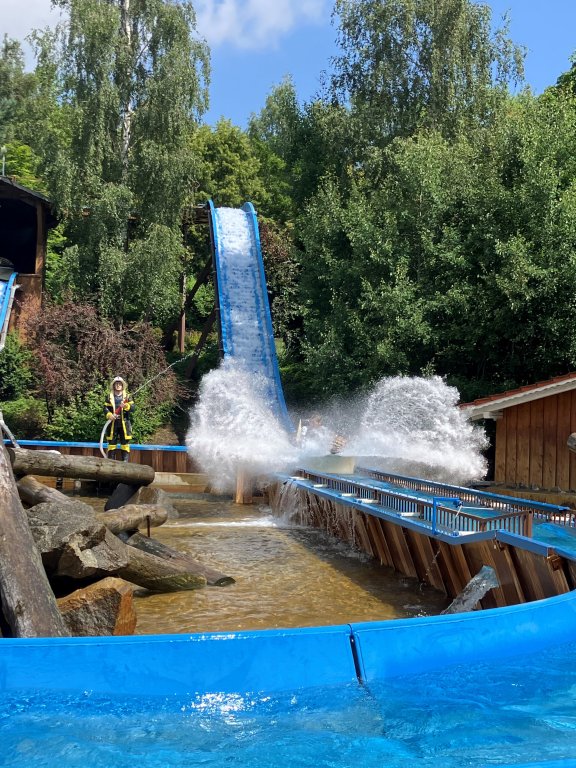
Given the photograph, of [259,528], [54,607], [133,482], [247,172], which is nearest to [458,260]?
[259,528]

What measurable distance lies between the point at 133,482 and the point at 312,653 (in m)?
7.22

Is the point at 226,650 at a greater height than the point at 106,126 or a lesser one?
lesser

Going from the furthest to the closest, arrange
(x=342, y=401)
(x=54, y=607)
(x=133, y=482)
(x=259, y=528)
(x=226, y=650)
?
1. (x=342, y=401)
2. (x=259, y=528)
3. (x=133, y=482)
4. (x=54, y=607)
5. (x=226, y=650)

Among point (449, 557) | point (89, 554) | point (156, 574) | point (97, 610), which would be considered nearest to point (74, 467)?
point (156, 574)

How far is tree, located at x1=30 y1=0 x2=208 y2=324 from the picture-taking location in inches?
923

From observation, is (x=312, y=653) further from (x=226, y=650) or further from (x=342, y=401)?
(x=342, y=401)

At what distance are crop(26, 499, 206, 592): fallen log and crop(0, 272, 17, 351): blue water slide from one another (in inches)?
643

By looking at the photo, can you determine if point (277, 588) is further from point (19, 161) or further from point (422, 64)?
point (19, 161)

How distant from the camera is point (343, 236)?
22844 mm

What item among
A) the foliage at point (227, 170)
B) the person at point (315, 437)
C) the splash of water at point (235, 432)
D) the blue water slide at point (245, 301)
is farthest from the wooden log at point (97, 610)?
the foliage at point (227, 170)

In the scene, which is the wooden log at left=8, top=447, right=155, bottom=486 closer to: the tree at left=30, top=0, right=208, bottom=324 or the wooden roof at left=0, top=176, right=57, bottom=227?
the tree at left=30, top=0, right=208, bottom=324

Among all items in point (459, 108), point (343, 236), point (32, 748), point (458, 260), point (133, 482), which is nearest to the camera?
point (32, 748)

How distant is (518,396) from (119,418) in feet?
23.0

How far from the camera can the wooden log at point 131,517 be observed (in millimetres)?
8852
